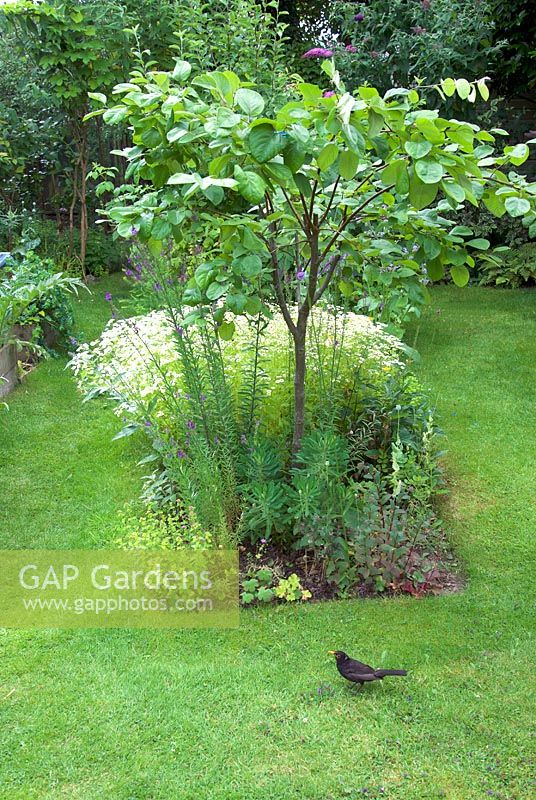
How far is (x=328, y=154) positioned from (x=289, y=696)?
170 centimetres

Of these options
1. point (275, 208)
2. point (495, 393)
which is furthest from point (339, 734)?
point (495, 393)

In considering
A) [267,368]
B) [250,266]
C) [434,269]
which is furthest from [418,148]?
[267,368]

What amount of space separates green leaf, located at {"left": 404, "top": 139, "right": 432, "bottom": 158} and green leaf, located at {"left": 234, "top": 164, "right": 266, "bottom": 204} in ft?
1.41

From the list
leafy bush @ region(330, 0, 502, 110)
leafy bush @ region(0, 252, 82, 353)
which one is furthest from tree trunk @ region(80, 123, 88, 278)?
leafy bush @ region(330, 0, 502, 110)

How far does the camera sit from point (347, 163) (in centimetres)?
222

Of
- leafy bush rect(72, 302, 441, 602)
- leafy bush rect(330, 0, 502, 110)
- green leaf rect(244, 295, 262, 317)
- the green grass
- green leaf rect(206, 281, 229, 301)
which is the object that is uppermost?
leafy bush rect(330, 0, 502, 110)

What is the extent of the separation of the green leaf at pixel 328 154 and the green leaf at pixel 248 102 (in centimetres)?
23

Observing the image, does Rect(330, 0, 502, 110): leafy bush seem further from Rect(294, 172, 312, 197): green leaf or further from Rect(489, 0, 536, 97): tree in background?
Rect(294, 172, 312, 197): green leaf

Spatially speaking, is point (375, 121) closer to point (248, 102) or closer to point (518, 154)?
point (248, 102)

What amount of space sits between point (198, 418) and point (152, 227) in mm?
1077

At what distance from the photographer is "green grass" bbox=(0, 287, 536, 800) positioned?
2.12 metres

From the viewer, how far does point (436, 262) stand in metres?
2.89

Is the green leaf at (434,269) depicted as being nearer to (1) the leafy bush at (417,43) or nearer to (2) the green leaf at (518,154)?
(2) the green leaf at (518,154)

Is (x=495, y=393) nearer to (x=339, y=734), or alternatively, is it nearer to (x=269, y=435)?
(x=269, y=435)
